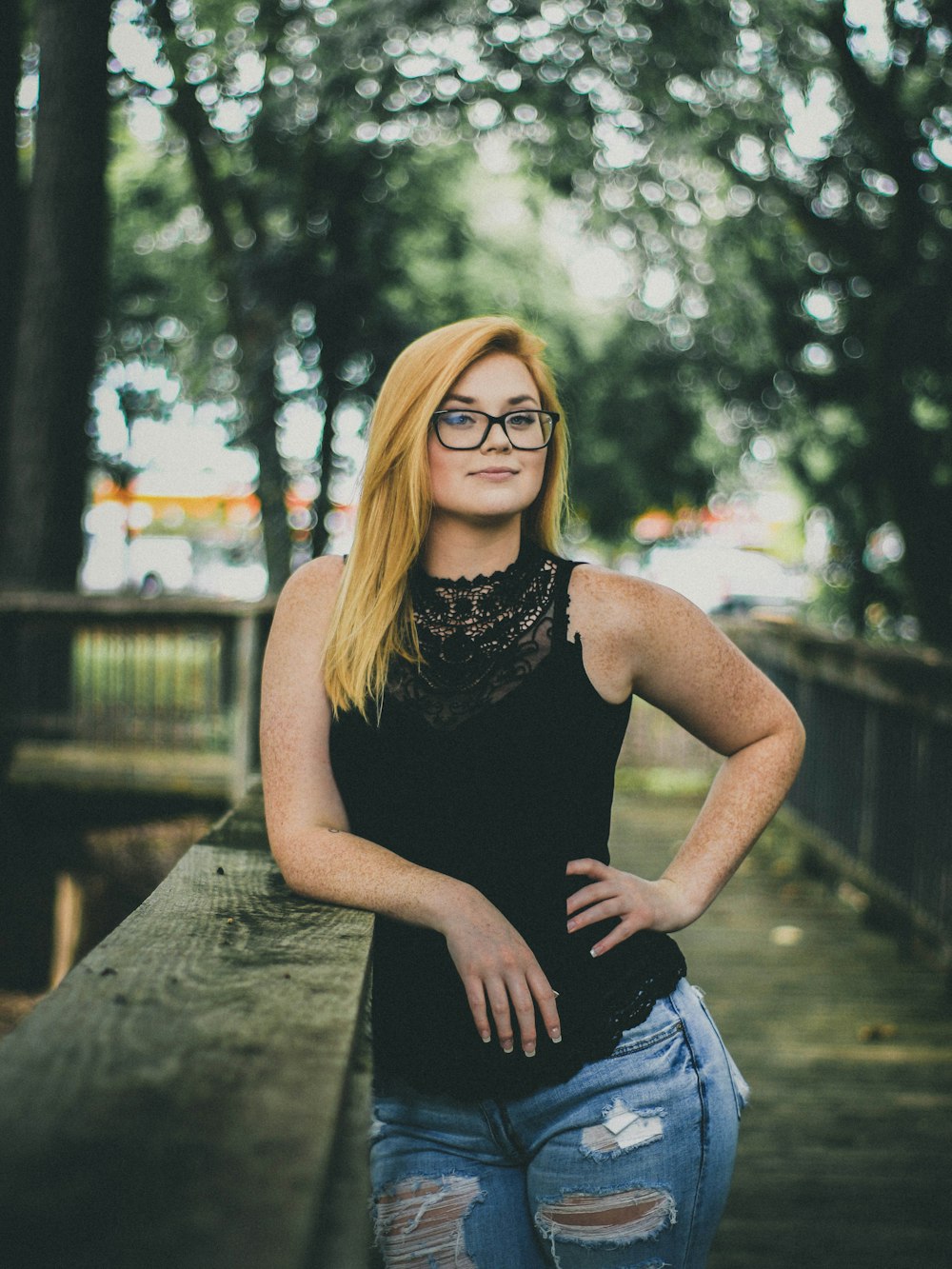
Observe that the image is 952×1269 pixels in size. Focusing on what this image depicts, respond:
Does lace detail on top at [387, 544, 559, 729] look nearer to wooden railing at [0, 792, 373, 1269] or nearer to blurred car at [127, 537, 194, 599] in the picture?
wooden railing at [0, 792, 373, 1269]

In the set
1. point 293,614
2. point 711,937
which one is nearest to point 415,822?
point 293,614

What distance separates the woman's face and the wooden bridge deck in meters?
2.44

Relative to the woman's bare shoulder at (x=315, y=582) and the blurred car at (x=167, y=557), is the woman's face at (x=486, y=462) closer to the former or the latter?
the woman's bare shoulder at (x=315, y=582)

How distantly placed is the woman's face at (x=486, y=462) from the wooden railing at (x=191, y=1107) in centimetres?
72

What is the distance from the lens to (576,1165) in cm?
163

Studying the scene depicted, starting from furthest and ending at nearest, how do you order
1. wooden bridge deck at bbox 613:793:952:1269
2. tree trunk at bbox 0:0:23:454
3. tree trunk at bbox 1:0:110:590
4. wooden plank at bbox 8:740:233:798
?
tree trunk at bbox 0:0:23:454 < tree trunk at bbox 1:0:110:590 < wooden plank at bbox 8:740:233:798 < wooden bridge deck at bbox 613:793:952:1269

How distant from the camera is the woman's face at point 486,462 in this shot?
6.23 feet

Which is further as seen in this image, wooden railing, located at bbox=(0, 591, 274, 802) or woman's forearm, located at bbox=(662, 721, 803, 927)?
wooden railing, located at bbox=(0, 591, 274, 802)

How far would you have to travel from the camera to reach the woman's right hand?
5.24 ft

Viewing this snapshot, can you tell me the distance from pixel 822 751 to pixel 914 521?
1442 millimetres

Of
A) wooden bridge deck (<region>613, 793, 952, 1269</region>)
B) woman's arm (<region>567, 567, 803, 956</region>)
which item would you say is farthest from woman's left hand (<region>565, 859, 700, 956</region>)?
wooden bridge deck (<region>613, 793, 952, 1269</region>)

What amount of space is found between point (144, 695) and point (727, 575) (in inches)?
989

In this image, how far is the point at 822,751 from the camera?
7613mm

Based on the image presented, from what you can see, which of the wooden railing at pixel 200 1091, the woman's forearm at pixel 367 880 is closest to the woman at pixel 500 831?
the woman's forearm at pixel 367 880
